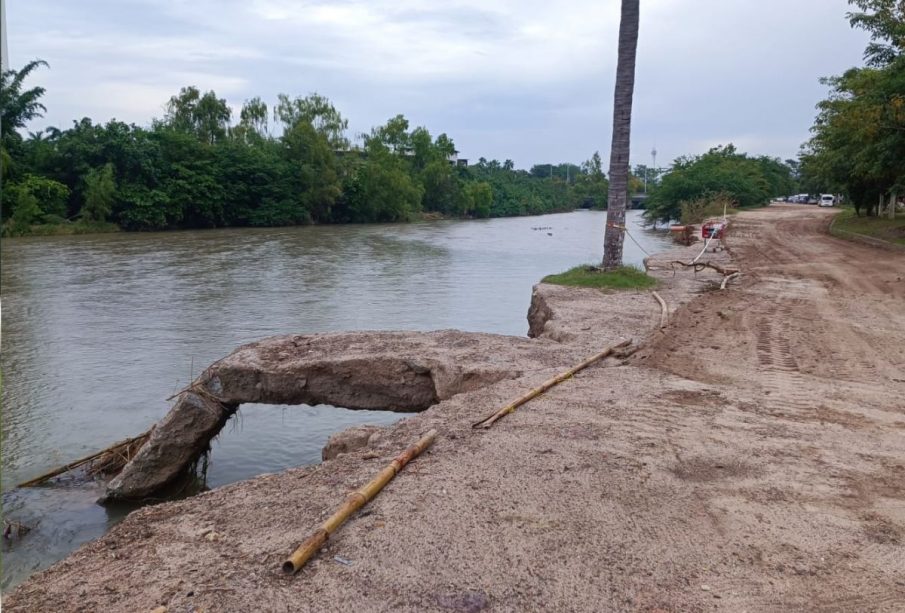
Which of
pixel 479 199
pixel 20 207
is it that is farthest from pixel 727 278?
pixel 479 199

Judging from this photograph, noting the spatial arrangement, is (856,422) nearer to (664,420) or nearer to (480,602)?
(664,420)

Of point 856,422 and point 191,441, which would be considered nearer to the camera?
point 856,422

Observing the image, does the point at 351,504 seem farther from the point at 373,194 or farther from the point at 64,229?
the point at 373,194

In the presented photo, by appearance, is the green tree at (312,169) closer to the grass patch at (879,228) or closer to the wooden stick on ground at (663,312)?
the grass patch at (879,228)

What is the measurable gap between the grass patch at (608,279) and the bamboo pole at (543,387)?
183 inches

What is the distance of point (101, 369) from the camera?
1106cm

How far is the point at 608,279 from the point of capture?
12891 millimetres

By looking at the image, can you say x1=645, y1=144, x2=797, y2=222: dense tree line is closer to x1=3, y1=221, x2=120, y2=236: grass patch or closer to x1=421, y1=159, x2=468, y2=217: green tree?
x1=421, y1=159, x2=468, y2=217: green tree

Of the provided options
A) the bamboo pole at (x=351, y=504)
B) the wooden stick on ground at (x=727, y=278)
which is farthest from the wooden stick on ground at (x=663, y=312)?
the bamboo pole at (x=351, y=504)

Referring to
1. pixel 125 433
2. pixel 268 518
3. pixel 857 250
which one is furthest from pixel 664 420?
pixel 857 250

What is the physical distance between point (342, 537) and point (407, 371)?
3700 millimetres

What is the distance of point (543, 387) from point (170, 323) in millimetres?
10476

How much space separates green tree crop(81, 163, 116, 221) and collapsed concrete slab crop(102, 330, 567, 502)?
3911cm

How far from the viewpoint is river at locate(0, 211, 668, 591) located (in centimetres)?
743
